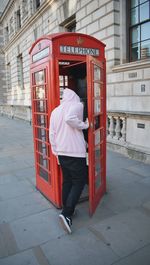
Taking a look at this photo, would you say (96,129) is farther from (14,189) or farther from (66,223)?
(14,189)

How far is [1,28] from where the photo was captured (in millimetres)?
24500

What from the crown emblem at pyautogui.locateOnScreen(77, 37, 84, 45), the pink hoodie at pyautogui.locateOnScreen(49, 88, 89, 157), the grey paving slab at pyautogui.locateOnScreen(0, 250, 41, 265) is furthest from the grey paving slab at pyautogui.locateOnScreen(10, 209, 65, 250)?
the crown emblem at pyautogui.locateOnScreen(77, 37, 84, 45)

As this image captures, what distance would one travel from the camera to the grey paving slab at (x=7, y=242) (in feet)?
8.74

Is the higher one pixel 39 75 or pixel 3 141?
pixel 39 75

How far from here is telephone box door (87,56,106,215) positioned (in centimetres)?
306

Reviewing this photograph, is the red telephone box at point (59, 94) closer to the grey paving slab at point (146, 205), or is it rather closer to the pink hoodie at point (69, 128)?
the pink hoodie at point (69, 128)

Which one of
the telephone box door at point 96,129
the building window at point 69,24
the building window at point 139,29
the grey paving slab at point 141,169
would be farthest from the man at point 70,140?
the building window at point 69,24

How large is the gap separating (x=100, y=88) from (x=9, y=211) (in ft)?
7.89

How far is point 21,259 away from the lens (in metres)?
2.53

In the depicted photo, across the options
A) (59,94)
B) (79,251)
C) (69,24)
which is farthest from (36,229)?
(69,24)

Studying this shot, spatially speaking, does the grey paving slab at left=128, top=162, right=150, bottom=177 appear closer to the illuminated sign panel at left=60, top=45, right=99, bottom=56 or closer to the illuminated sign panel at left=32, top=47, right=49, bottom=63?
the illuminated sign panel at left=60, top=45, right=99, bottom=56

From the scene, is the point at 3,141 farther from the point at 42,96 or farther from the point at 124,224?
the point at 124,224

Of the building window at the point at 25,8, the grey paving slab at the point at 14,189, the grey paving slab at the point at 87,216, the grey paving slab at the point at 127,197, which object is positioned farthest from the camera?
the building window at the point at 25,8

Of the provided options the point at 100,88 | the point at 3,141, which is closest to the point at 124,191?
the point at 100,88
